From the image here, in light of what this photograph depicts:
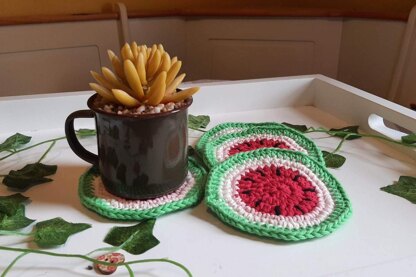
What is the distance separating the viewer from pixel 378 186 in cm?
41

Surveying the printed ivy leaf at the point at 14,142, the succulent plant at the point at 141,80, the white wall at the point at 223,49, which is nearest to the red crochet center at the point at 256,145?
the succulent plant at the point at 141,80

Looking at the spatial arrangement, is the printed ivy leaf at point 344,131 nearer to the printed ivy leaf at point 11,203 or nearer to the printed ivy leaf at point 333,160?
the printed ivy leaf at point 333,160

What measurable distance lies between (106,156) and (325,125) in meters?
0.33

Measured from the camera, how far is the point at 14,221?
34 centimetres

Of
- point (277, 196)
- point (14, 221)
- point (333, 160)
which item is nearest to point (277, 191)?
point (277, 196)

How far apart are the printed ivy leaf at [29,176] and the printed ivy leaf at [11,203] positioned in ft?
0.07

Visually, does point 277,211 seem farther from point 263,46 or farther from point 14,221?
point 263,46

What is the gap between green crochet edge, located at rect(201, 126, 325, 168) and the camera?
0.43 m

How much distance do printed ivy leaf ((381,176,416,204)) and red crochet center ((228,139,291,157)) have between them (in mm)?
116

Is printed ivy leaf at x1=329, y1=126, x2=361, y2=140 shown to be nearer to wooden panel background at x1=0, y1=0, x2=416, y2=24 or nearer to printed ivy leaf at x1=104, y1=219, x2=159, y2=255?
printed ivy leaf at x1=104, y1=219, x2=159, y2=255

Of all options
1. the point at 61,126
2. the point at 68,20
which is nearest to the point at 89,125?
the point at 61,126

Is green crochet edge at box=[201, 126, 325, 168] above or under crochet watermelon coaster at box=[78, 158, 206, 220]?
above

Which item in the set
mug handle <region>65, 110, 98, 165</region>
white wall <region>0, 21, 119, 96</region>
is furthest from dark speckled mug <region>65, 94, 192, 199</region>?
white wall <region>0, 21, 119, 96</region>

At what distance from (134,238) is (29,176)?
159 millimetres
